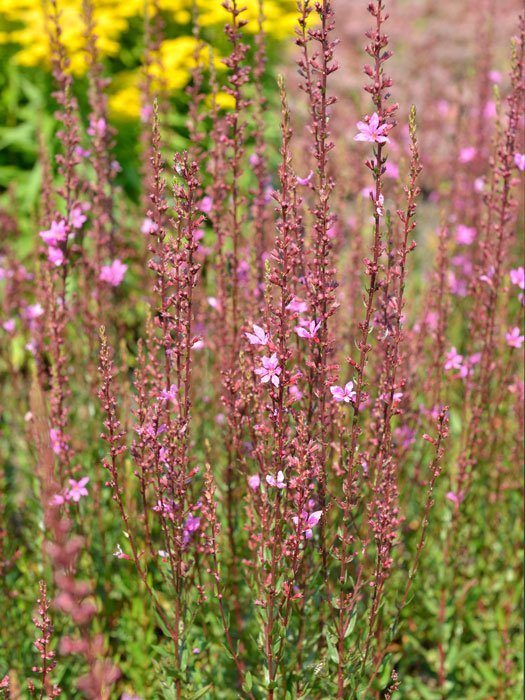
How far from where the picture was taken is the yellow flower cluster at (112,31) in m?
6.77

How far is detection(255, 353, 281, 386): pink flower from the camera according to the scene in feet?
7.00

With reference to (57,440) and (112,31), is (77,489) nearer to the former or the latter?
(57,440)

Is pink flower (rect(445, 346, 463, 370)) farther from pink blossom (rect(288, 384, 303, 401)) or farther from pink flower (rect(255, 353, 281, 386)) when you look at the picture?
pink flower (rect(255, 353, 281, 386))

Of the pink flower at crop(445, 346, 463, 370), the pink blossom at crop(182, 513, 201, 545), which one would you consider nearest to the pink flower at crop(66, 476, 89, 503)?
the pink blossom at crop(182, 513, 201, 545)

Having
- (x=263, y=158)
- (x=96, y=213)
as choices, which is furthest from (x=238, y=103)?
(x=96, y=213)

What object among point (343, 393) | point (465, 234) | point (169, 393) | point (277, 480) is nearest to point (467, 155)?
point (465, 234)

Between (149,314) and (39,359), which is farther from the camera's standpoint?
(39,359)

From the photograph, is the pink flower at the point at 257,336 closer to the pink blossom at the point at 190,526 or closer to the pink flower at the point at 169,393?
the pink flower at the point at 169,393

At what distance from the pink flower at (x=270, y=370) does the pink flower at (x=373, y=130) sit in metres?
0.65

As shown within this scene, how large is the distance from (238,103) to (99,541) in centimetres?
203

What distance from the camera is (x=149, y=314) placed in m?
2.47

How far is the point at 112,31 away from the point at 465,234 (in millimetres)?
3886

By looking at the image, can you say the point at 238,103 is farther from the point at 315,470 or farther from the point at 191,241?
the point at 315,470

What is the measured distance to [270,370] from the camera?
219 centimetres
